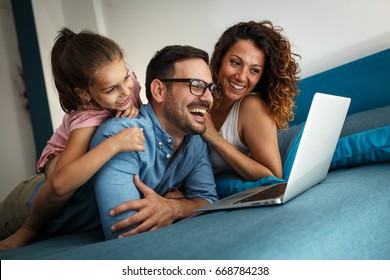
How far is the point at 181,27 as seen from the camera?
108 inches

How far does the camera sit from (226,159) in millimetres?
1559

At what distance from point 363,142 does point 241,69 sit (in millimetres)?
699

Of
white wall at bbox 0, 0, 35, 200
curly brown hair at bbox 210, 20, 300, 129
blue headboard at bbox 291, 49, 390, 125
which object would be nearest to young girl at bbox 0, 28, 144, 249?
curly brown hair at bbox 210, 20, 300, 129

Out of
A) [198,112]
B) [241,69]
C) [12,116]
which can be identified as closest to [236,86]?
[241,69]

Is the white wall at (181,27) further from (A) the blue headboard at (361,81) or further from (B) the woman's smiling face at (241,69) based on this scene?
(B) the woman's smiling face at (241,69)

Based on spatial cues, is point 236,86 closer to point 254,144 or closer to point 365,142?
point 254,144

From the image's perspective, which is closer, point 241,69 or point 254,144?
point 254,144

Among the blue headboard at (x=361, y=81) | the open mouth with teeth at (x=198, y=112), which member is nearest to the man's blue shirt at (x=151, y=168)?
the open mouth with teeth at (x=198, y=112)

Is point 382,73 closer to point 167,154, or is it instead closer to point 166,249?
point 167,154

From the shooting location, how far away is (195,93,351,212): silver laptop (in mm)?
842

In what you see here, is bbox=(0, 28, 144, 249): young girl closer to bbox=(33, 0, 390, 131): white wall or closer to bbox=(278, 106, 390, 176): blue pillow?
bbox=(278, 106, 390, 176): blue pillow

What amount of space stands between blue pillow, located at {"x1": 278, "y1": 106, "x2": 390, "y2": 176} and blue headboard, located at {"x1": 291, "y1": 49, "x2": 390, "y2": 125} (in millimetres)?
Answer: 328
